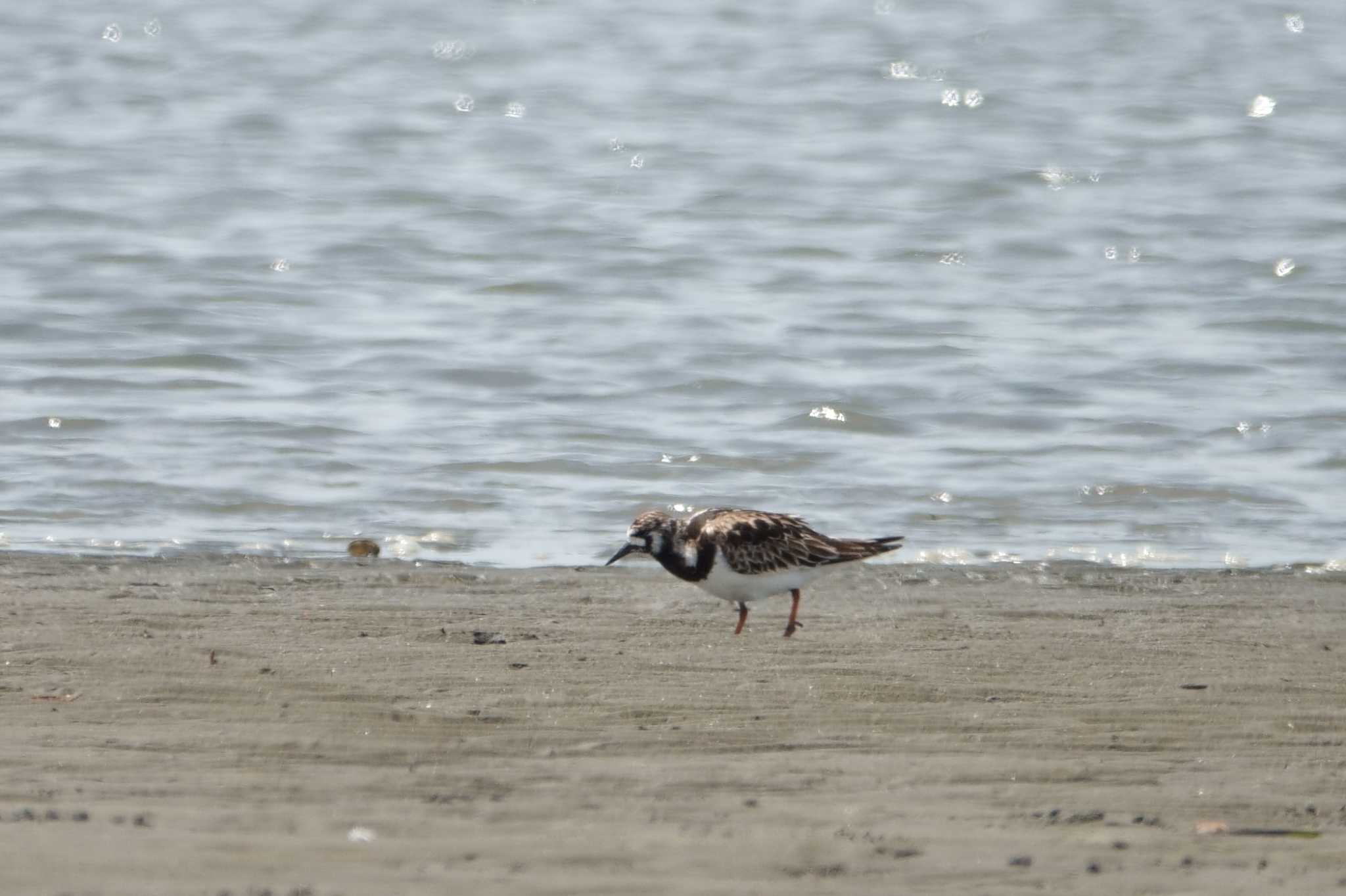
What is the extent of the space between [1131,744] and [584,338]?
30.5 feet

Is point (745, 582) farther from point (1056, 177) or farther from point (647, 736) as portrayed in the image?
point (1056, 177)

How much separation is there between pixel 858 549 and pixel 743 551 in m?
0.70

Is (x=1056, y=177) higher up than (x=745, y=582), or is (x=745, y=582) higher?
(x=745, y=582)

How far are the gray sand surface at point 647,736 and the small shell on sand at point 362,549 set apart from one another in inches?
20.2

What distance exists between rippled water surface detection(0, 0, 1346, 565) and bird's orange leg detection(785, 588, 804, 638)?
1761 mm

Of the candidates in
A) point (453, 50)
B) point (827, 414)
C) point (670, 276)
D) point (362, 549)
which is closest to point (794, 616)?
point (362, 549)

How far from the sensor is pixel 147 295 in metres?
15.5

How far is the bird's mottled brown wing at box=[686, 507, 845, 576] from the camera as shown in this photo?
7461mm

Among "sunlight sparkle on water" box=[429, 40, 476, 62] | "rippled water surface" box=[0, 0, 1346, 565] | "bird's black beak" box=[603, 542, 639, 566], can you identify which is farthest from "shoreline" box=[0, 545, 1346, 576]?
"sunlight sparkle on water" box=[429, 40, 476, 62]

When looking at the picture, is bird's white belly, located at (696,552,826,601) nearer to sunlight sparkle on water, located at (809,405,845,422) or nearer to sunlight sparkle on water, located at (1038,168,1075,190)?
sunlight sparkle on water, located at (809,405,845,422)

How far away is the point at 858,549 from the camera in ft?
26.0

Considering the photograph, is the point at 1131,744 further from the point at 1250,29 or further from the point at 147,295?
the point at 1250,29

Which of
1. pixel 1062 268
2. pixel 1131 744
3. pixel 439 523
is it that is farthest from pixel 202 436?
pixel 1062 268

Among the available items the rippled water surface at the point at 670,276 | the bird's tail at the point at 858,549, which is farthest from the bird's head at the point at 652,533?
the rippled water surface at the point at 670,276
